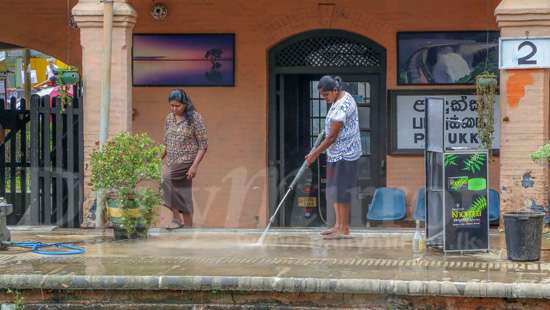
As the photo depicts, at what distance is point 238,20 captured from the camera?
47.0 feet

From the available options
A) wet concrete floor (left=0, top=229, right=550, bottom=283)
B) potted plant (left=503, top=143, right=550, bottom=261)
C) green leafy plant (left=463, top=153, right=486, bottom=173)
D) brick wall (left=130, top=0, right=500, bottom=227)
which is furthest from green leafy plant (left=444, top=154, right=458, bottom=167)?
brick wall (left=130, top=0, right=500, bottom=227)

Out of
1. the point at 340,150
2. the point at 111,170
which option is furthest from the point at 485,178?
the point at 111,170

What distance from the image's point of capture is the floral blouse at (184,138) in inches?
456

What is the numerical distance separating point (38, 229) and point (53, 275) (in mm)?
3865

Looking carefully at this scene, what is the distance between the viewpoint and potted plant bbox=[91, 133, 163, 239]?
10.5 metres

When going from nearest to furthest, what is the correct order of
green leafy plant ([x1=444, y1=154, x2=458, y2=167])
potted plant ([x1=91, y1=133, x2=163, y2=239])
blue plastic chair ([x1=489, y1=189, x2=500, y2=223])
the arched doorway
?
green leafy plant ([x1=444, y1=154, x2=458, y2=167]) → potted plant ([x1=91, y1=133, x2=163, y2=239]) → blue plastic chair ([x1=489, y1=189, x2=500, y2=223]) → the arched doorway

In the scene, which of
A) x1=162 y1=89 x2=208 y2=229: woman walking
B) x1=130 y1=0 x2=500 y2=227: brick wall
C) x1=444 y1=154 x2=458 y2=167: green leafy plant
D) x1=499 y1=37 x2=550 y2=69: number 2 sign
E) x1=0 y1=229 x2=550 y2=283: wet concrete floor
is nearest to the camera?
x1=0 y1=229 x2=550 y2=283: wet concrete floor

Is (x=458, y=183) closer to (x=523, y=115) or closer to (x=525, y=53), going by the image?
(x=523, y=115)

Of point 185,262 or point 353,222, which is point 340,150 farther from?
point 353,222

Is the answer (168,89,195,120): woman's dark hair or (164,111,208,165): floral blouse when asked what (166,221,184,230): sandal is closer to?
(164,111,208,165): floral blouse

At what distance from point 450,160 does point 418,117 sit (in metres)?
4.80

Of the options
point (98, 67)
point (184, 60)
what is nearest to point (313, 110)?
point (184, 60)

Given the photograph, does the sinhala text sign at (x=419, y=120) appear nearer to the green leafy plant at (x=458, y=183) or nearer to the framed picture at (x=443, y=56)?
the framed picture at (x=443, y=56)

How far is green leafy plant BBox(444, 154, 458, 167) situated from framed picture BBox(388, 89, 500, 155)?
4.66 meters
